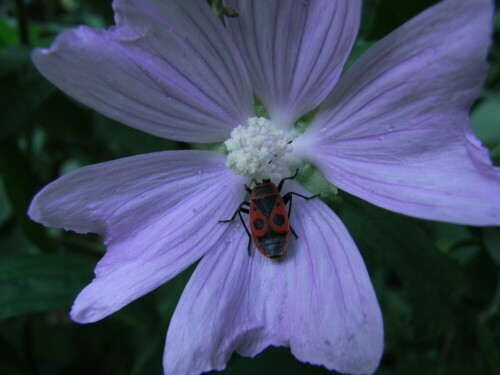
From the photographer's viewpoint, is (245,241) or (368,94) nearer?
(368,94)

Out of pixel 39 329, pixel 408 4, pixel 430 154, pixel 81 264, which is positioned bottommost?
pixel 39 329

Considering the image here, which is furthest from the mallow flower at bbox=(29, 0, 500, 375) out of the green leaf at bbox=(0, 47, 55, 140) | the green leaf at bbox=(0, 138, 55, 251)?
the green leaf at bbox=(0, 138, 55, 251)

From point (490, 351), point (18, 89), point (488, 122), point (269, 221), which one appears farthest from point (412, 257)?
point (18, 89)

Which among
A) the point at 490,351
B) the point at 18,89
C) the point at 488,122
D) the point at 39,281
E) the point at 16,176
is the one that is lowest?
the point at 490,351

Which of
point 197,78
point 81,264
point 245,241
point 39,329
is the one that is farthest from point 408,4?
point 39,329

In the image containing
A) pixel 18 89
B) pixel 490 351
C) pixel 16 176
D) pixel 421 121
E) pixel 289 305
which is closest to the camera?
pixel 421 121

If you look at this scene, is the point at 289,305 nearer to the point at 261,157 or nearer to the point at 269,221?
the point at 269,221

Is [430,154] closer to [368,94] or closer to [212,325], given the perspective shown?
[368,94]
